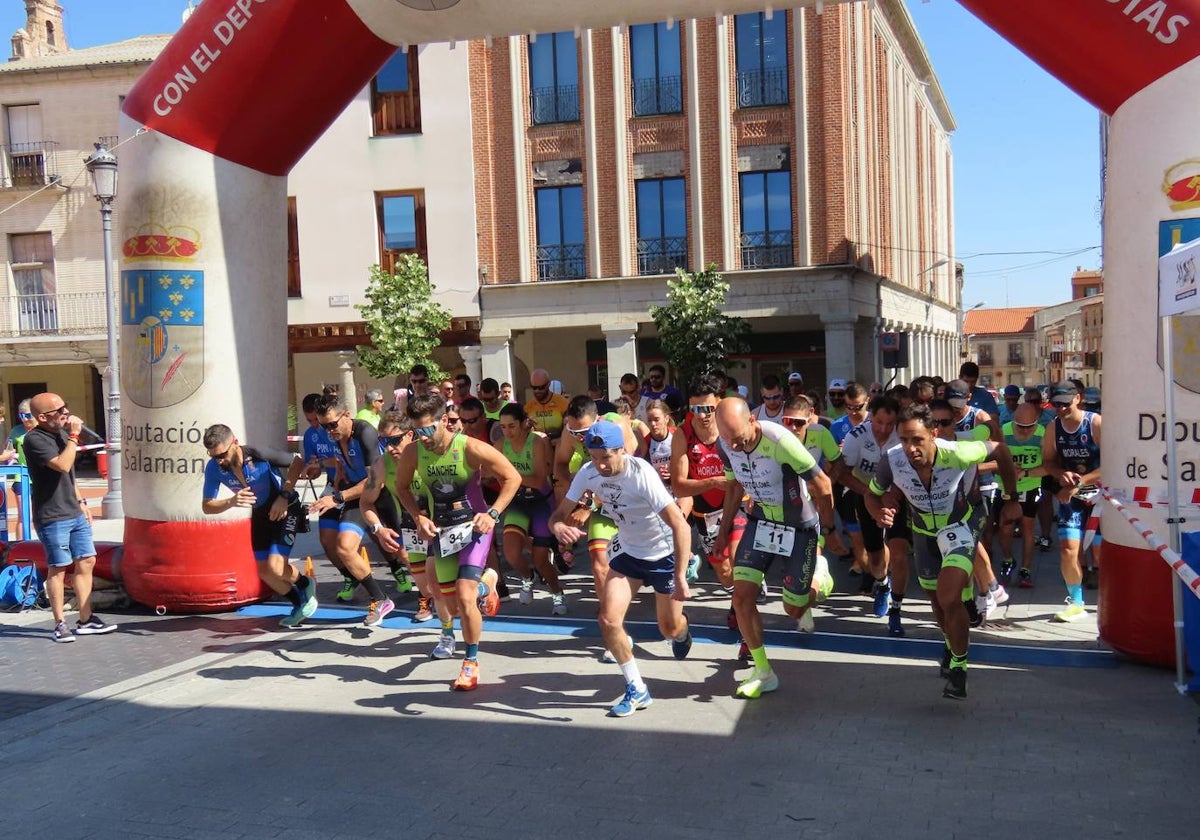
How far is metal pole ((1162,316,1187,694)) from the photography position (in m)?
6.30

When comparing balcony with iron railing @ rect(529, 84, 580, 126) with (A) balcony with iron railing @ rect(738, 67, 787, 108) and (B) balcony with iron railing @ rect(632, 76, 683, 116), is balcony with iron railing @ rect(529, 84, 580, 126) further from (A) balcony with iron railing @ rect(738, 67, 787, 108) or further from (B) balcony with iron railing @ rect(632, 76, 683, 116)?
(A) balcony with iron railing @ rect(738, 67, 787, 108)

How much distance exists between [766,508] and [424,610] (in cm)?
352

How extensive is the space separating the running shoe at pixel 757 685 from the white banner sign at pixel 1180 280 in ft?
10.1

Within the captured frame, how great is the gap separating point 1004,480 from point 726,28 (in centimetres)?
2211

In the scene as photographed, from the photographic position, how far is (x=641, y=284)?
2708 centimetres

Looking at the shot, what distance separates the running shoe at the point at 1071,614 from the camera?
8.31m

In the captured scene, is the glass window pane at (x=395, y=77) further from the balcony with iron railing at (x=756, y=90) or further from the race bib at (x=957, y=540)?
the race bib at (x=957, y=540)

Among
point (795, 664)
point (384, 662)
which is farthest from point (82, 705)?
point (795, 664)

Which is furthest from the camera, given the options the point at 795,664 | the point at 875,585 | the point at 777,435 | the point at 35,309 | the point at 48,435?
the point at 35,309

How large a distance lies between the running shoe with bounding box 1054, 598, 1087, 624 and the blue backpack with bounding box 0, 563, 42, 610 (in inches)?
349

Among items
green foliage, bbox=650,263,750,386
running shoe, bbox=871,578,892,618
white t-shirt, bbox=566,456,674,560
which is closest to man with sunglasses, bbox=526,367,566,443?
running shoe, bbox=871,578,892,618

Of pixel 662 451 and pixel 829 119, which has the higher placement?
pixel 829 119

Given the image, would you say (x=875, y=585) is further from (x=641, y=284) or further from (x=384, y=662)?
(x=641, y=284)

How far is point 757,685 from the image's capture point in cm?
659
